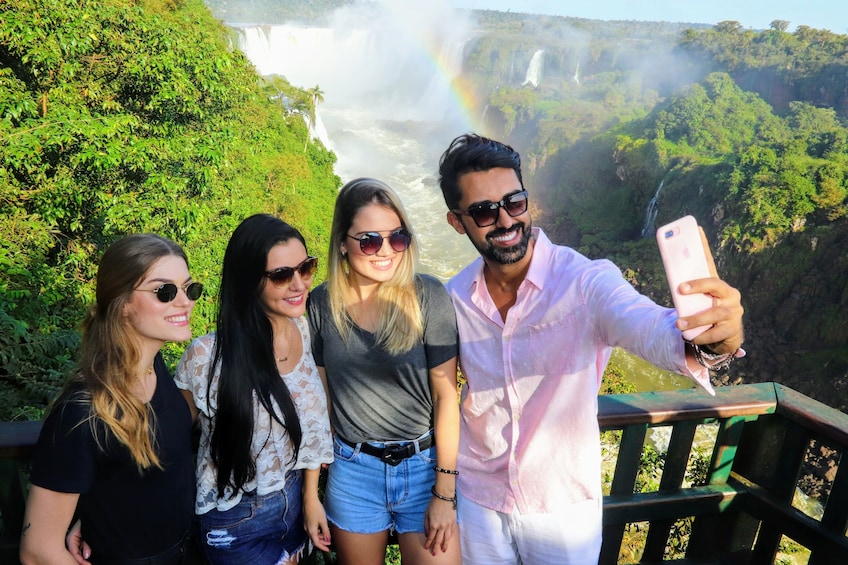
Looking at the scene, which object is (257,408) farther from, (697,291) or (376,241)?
(697,291)

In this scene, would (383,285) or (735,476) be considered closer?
(383,285)

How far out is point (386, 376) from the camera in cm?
201

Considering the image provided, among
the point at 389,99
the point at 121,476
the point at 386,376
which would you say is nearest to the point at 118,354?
the point at 121,476

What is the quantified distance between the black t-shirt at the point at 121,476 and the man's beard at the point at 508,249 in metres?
1.14

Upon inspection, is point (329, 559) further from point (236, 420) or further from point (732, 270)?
point (732, 270)

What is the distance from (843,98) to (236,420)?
51.1 m

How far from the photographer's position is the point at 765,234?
27828 millimetres

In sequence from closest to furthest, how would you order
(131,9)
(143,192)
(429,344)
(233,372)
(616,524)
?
(233,372), (429,344), (616,524), (143,192), (131,9)

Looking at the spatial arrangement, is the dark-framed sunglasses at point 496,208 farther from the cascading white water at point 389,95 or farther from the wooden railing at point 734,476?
the cascading white water at point 389,95

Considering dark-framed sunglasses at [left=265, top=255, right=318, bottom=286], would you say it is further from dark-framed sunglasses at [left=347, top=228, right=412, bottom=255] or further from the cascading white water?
the cascading white water

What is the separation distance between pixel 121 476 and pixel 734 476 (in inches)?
87.5

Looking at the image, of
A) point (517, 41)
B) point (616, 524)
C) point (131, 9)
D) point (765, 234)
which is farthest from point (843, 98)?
point (616, 524)

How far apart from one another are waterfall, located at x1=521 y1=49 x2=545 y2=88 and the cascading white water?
8906 millimetres

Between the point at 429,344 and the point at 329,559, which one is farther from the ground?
the point at 429,344
